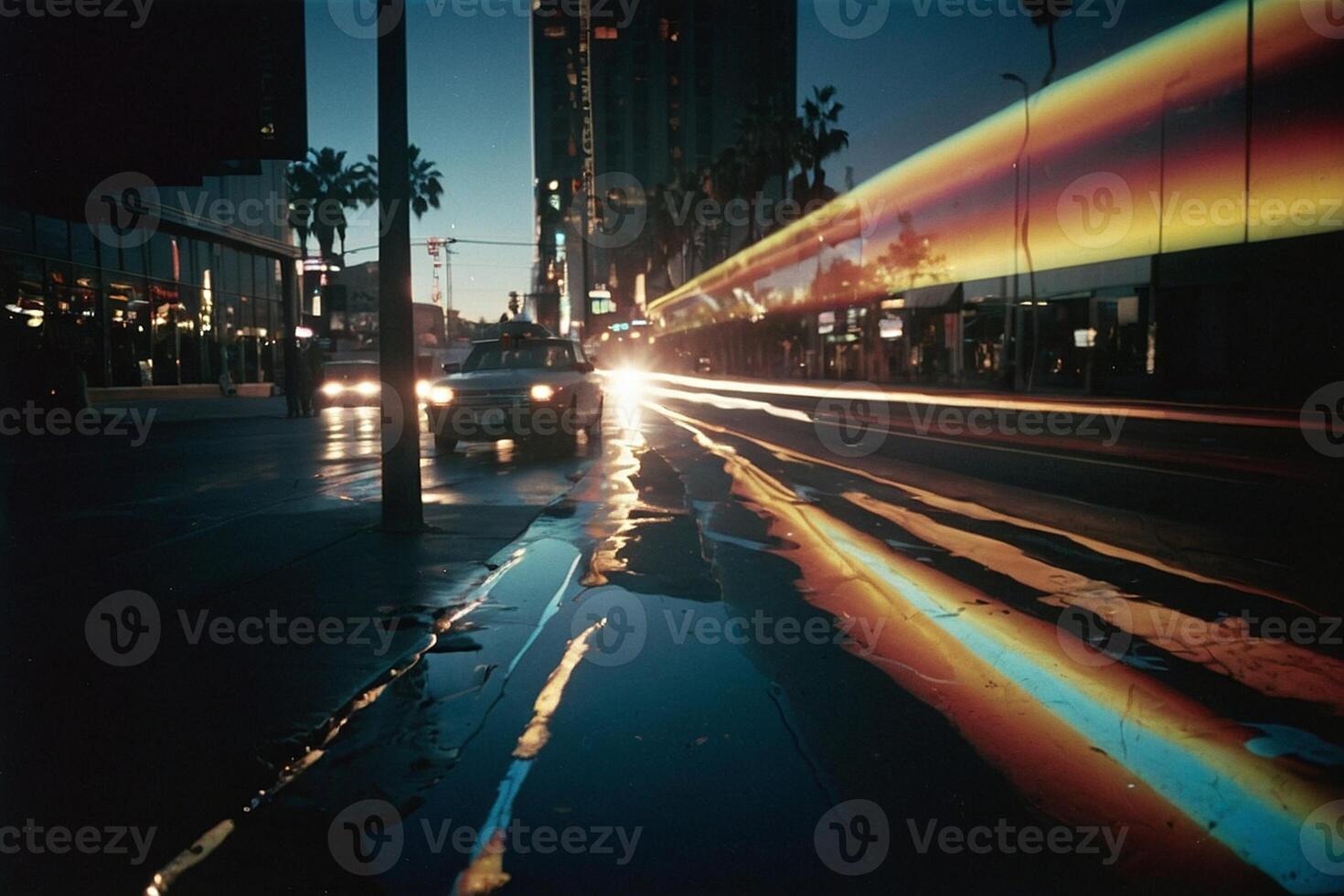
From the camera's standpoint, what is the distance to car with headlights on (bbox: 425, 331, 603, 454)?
53.5 ft

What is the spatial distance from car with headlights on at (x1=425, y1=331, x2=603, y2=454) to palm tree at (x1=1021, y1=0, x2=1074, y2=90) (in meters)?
31.1

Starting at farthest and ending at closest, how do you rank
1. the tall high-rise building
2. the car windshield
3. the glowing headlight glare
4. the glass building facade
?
the tall high-rise building < the glowing headlight glare < the glass building facade < the car windshield

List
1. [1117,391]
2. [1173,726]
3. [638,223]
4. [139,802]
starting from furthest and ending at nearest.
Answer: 1. [638,223]
2. [1117,391]
3. [1173,726]
4. [139,802]

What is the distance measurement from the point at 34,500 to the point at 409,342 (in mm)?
5770

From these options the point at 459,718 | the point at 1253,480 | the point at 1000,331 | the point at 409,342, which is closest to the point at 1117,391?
the point at 1000,331

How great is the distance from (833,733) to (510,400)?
12.8 m

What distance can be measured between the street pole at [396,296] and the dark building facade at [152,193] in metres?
7.23

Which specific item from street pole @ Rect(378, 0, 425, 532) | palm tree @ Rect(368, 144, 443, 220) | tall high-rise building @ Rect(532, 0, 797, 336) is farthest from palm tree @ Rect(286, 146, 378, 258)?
tall high-rise building @ Rect(532, 0, 797, 336)

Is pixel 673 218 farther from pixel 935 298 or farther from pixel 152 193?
pixel 152 193

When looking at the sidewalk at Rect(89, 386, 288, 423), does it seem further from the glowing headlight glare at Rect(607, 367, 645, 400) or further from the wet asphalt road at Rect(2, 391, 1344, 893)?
the glowing headlight glare at Rect(607, 367, 645, 400)

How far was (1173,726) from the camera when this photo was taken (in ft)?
13.5

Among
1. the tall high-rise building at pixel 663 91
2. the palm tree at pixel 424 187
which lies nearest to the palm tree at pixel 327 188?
the palm tree at pixel 424 187

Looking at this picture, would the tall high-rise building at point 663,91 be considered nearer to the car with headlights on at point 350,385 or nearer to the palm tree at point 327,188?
the palm tree at point 327,188

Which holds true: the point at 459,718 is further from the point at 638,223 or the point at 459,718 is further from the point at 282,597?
the point at 638,223
